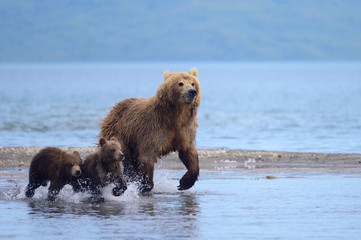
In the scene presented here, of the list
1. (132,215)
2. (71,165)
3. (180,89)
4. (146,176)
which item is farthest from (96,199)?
(180,89)

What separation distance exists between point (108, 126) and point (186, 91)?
5.45ft

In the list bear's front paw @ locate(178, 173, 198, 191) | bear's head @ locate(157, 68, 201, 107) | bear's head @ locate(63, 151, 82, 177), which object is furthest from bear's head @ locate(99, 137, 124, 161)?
bear's front paw @ locate(178, 173, 198, 191)

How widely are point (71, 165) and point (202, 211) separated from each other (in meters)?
1.68

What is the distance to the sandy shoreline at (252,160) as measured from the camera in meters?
12.8

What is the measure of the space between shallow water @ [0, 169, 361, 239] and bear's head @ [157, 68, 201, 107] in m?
1.20

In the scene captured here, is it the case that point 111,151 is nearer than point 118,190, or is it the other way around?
point 111,151

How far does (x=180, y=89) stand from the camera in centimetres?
939

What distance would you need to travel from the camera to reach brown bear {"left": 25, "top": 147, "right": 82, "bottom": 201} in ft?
30.2

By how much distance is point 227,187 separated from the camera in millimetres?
10422

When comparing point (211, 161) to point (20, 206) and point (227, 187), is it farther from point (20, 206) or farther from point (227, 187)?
point (20, 206)

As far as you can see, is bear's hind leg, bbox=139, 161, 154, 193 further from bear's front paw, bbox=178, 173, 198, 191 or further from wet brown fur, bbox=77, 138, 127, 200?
wet brown fur, bbox=77, 138, 127, 200

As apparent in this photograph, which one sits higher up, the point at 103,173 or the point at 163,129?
the point at 163,129

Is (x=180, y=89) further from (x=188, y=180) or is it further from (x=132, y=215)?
(x=132, y=215)

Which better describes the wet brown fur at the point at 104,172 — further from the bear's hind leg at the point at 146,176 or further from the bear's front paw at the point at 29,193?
the bear's front paw at the point at 29,193
